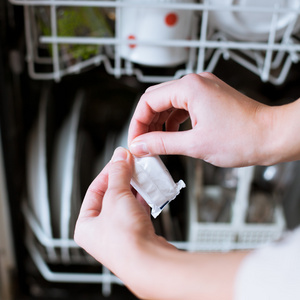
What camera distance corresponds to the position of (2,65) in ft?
2.52

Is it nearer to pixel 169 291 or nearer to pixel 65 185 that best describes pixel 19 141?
pixel 65 185

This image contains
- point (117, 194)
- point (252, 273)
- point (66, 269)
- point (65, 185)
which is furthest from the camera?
point (66, 269)

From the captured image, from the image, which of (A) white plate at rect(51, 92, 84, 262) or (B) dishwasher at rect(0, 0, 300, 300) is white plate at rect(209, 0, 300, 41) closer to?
(B) dishwasher at rect(0, 0, 300, 300)

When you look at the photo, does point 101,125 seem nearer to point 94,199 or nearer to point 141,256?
point 94,199

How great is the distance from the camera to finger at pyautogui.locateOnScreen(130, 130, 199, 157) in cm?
55

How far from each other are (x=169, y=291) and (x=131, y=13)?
1.59 feet

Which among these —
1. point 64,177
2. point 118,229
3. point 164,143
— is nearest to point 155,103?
point 164,143

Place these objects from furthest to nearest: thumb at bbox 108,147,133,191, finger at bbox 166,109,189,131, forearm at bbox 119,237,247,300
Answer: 1. finger at bbox 166,109,189,131
2. thumb at bbox 108,147,133,191
3. forearm at bbox 119,237,247,300

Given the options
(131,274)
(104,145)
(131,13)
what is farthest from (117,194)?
(104,145)

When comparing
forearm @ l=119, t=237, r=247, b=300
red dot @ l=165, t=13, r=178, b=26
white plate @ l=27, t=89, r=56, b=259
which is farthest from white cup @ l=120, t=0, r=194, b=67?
forearm @ l=119, t=237, r=247, b=300

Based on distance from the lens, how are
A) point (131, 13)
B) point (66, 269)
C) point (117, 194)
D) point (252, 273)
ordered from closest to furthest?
point (252, 273)
point (117, 194)
point (131, 13)
point (66, 269)

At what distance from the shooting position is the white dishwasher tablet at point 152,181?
0.56 metres

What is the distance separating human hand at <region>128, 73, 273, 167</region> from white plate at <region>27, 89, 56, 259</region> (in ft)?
1.25

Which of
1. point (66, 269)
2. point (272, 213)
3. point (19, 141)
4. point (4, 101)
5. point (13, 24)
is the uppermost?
point (13, 24)
